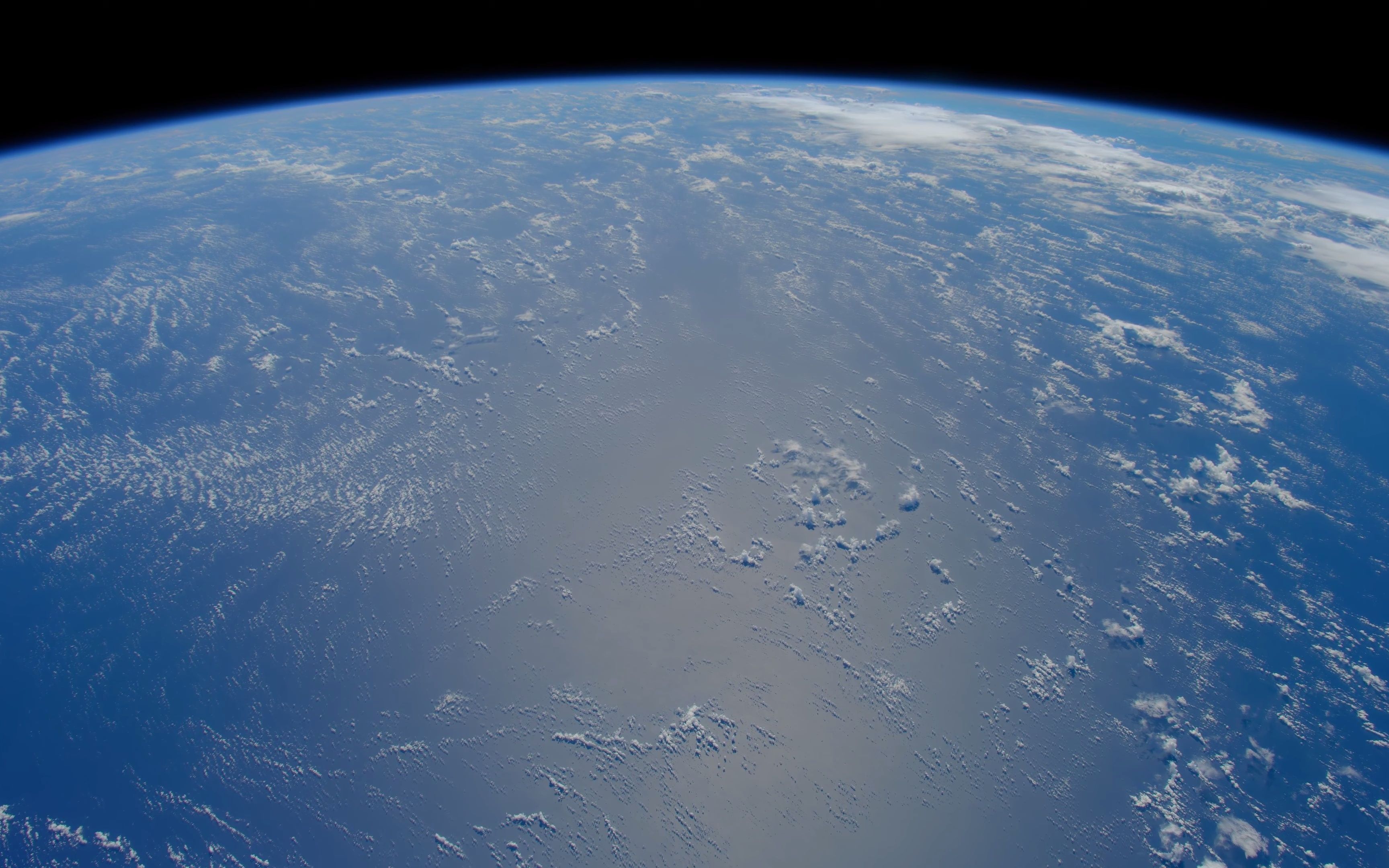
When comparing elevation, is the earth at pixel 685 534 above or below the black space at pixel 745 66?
below

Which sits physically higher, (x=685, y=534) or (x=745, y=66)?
(x=745, y=66)

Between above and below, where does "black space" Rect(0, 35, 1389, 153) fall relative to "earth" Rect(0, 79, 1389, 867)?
above

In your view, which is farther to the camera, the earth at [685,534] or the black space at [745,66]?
the earth at [685,534]

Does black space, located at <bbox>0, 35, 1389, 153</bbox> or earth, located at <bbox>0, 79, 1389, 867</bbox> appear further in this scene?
earth, located at <bbox>0, 79, 1389, 867</bbox>

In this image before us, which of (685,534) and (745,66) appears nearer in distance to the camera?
(745,66)
